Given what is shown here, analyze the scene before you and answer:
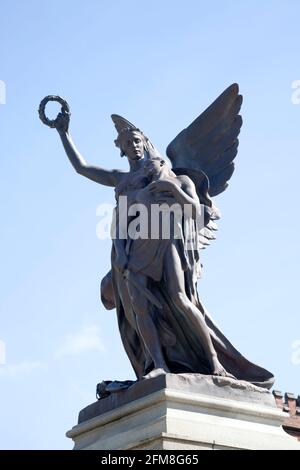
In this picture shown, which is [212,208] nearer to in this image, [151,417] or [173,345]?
[173,345]

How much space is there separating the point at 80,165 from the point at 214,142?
5.95ft

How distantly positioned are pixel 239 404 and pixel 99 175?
3.74 metres

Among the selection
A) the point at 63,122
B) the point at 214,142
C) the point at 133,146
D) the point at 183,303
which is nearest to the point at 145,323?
the point at 183,303

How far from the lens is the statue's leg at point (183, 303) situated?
11250 mm

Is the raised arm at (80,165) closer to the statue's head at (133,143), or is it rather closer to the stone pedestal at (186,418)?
the statue's head at (133,143)

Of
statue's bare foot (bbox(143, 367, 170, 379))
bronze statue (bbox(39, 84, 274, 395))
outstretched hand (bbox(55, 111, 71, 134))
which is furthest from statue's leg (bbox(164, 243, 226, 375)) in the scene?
outstretched hand (bbox(55, 111, 71, 134))

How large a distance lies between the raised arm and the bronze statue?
0.02 m

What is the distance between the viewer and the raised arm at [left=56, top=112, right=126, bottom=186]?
504 inches

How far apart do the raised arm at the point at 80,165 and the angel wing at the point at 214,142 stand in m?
0.82

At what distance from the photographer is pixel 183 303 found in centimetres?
1132

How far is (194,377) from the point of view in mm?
10711

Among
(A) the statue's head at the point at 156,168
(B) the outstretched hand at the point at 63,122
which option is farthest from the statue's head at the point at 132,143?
(B) the outstretched hand at the point at 63,122

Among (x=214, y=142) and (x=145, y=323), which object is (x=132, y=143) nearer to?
(x=214, y=142)
